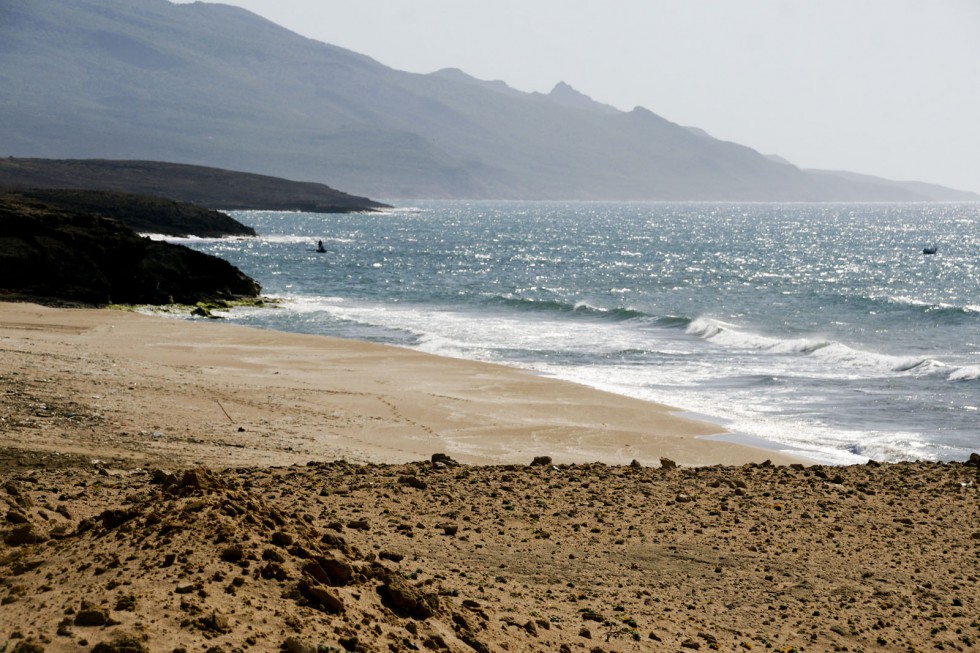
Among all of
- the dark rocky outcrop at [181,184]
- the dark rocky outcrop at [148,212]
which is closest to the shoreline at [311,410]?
the dark rocky outcrop at [148,212]

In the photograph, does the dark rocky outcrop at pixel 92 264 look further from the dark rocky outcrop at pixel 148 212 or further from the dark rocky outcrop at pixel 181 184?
the dark rocky outcrop at pixel 181 184

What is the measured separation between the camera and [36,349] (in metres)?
21.0

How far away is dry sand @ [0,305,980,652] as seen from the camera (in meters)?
5.83

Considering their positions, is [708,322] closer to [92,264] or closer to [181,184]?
[92,264]

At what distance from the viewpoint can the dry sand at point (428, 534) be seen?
19.1ft

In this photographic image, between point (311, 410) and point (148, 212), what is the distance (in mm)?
73864

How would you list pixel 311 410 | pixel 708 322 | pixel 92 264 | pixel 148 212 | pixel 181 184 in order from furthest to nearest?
pixel 181 184, pixel 148 212, pixel 708 322, pixel 92 264, pixel 311 410

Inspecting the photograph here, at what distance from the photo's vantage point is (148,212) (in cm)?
8594

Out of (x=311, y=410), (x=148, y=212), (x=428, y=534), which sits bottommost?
(x=311, y=410)

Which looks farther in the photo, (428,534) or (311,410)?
(311,410)

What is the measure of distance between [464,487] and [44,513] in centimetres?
434

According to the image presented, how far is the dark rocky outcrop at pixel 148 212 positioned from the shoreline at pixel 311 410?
56.9m

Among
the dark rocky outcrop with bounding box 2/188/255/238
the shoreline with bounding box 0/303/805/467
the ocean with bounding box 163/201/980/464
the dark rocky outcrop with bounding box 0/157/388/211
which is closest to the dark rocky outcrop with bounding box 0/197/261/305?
the ocean with bounding box 163/201/980/464

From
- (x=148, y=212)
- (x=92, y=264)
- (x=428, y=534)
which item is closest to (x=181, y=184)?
(x=148, y=212)
